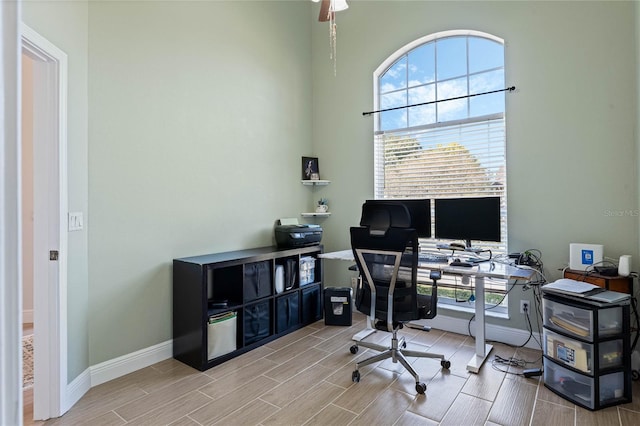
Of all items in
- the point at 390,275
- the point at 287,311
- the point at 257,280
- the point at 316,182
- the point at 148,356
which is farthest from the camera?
the point at 316,182

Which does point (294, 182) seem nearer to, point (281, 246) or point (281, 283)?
point (281, 246)

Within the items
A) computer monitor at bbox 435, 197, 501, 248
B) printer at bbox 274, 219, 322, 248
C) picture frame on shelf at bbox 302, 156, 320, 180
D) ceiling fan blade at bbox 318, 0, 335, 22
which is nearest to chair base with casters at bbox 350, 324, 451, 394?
computer monitor at bbox 435, 197, 501, 248

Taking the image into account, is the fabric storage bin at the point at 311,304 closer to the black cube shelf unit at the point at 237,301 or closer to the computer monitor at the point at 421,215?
the black cube shelf unit at the point at 237,301

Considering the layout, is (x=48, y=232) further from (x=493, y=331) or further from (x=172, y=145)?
(x=493, y=331)

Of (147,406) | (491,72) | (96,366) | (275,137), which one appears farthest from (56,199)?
(491,72)

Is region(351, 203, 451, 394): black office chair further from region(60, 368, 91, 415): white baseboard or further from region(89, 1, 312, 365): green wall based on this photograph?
region(60, 368, 91, 415): white baseboard

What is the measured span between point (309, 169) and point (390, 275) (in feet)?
7.19

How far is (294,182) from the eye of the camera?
13.8ft

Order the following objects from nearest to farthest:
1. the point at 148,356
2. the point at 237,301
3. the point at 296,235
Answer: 1. the point at 148,356
2. the point at 237,301
3. the point at 296,235

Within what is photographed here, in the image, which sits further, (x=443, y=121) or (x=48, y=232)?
(x=443, y=121)

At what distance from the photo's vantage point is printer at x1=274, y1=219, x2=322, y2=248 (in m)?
3.62

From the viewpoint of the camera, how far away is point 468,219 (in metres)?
3.06

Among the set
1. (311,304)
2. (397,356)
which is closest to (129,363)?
(311,304)

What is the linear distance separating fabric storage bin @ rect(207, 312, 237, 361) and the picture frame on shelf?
2001 millimetres
